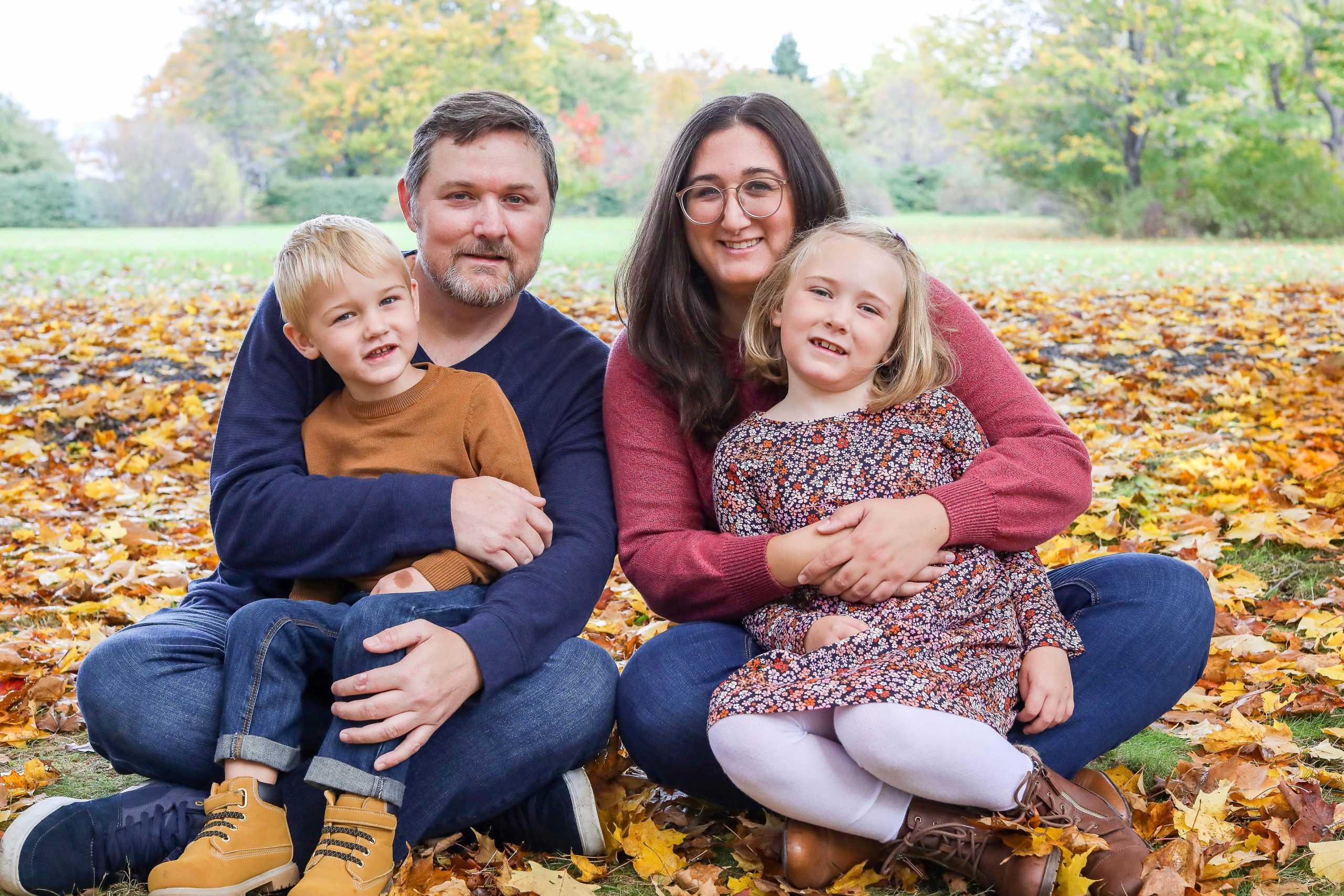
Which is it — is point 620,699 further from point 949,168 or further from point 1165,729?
point 949,168

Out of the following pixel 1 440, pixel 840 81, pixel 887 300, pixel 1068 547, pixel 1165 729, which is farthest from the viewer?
pixel 840 81

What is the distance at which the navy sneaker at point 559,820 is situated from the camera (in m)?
2.24

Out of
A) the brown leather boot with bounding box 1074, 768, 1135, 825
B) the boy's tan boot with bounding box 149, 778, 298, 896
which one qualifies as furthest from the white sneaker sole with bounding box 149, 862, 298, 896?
the brown leather boot with bounding box 1074, 768, 1135, 825

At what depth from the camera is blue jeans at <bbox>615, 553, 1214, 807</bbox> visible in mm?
2252

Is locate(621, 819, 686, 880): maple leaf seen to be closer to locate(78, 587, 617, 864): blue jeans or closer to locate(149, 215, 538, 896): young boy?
locate(78, 587, 617, 864): blue jeans

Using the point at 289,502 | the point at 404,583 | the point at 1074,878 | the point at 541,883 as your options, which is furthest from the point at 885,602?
the point at 289,502

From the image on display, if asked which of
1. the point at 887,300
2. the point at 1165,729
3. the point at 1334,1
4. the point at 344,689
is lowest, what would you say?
the point at 1165,729

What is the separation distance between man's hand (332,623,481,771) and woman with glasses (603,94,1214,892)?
1.39 feet

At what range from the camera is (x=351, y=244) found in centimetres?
235

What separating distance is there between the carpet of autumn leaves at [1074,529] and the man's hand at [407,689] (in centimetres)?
27

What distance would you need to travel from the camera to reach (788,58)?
43.8 metres

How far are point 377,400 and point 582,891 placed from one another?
1.08m

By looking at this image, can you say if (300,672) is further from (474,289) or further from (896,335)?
(896,335)

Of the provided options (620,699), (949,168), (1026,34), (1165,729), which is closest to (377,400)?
(620,699)
